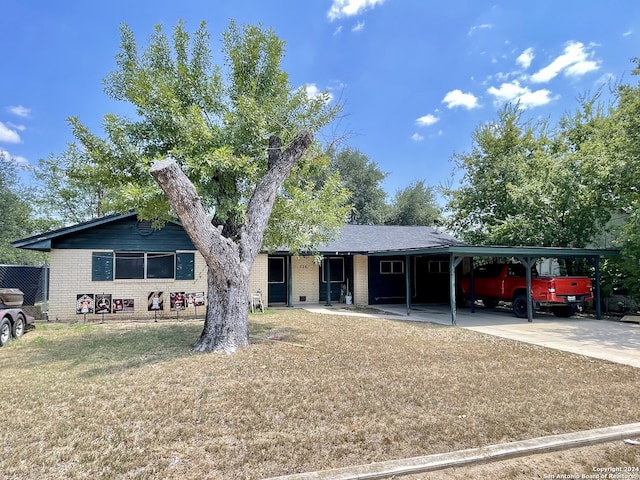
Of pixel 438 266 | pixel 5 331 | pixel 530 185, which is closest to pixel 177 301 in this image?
pixel 5 331

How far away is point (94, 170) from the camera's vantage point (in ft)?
24.7

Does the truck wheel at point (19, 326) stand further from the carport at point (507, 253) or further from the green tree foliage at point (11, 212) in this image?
the green tree foliage at point (11, 212)

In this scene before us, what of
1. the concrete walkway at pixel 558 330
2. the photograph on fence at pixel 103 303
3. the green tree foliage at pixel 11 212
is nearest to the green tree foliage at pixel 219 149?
the photograph on fence at pixel 103 303

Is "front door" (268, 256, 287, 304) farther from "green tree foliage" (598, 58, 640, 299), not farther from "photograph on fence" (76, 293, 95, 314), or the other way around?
"green tree foliage" (598, 58, 640, 299)

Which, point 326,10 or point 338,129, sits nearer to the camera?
point 338,129

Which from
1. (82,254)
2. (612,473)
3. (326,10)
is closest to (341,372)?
(612,473)

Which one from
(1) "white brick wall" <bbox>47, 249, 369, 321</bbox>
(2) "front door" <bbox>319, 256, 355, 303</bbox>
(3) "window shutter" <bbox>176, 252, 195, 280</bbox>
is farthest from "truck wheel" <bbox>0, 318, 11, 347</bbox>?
(2) "front door" <bbox>319, 256, 355, 303</bbox>

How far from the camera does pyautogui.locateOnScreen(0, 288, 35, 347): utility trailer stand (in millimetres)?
7582

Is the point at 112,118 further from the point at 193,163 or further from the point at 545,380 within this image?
Result: the point at 545,380

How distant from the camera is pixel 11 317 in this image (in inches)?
311

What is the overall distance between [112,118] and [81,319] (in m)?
7.24

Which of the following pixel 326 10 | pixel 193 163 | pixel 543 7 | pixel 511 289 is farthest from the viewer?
pixel 511 289

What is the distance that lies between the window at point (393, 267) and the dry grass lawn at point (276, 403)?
892cm

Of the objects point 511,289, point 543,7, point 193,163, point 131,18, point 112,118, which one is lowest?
point 511,289
